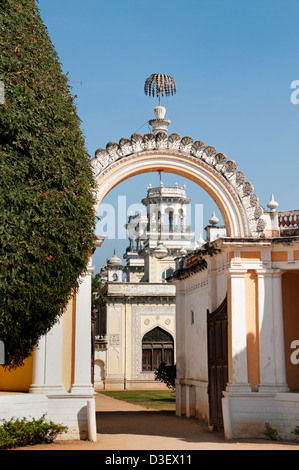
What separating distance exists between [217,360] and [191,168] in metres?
4.25

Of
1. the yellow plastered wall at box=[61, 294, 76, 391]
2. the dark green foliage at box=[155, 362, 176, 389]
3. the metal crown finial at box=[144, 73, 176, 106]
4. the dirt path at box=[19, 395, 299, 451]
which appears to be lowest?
the dirt path at box=[19, 395, 299, 451]

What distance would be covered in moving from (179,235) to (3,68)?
38763 mm

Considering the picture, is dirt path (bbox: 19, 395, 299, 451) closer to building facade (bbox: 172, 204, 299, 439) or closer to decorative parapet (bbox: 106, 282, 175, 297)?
building facade (bbox: 172, 204, 299, 439)

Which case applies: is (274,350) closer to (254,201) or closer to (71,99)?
(254,201)

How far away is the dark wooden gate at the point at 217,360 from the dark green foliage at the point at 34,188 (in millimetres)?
4938

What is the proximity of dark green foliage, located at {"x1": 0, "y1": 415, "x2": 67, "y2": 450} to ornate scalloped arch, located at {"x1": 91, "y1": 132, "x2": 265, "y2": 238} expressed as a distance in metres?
4.91

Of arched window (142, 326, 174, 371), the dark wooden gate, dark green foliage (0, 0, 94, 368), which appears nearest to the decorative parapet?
arched window (142, 326, 174, 371)

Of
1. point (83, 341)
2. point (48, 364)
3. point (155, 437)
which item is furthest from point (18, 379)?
point (155, 437)

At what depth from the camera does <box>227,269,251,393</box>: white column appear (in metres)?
13.8

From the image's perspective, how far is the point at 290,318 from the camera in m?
14.5

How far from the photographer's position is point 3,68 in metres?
9.56

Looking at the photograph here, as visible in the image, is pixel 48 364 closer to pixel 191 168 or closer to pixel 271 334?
pixel 271 334

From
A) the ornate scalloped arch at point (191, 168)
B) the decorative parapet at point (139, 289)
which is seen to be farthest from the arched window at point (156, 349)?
the ornate scalloped arch at point (191, 168)
